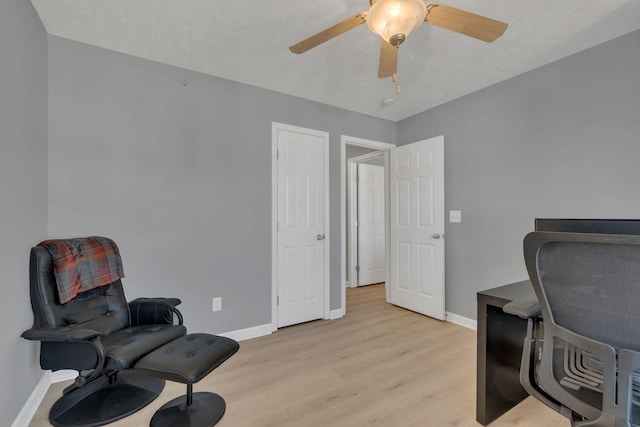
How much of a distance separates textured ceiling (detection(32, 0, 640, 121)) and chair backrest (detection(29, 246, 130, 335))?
1.61m

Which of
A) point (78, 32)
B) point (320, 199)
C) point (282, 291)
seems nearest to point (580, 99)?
point (320, 199)

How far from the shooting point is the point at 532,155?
273 centimetres

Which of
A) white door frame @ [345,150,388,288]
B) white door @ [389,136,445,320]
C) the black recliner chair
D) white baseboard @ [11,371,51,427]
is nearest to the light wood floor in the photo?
white baseboard @ [11,371,51,427]

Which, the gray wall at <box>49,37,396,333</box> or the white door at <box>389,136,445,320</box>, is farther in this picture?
the white door at <box>389,136,445,320</box>

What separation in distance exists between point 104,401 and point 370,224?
4.16 meters

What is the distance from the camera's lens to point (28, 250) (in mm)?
1777

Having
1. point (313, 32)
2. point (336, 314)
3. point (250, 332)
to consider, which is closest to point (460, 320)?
point (336, 314)

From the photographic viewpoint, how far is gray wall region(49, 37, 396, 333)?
2.23 m

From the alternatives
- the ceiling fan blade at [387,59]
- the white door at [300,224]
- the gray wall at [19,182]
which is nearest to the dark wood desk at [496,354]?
the ceiling fan blade at [387,59]

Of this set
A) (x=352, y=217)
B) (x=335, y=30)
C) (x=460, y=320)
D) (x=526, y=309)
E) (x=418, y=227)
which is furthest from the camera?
(x=352, y=217)

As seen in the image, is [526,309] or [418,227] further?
[418,227]

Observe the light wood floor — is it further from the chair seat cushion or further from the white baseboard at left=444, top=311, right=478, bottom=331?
the chair seat cushion

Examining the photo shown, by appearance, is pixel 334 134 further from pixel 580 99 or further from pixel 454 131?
pixel 580 99

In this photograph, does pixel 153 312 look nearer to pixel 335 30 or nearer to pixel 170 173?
pixel 170 173
